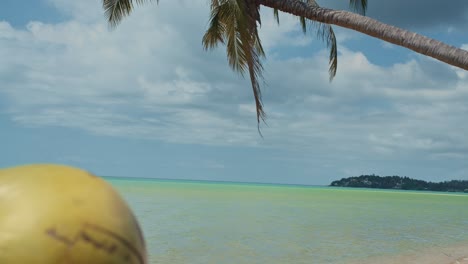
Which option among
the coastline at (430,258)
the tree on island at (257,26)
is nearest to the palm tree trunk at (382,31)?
the tree on island at (257,26)

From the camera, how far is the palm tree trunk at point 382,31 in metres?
6.48

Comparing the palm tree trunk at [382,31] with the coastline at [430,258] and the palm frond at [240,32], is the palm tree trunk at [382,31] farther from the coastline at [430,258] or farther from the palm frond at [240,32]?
the coastline at [430,258]

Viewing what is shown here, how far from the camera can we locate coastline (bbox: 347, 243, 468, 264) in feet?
32.4

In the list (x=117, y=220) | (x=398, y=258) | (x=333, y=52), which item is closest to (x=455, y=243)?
(x=398, y=258)

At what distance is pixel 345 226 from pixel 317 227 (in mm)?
1445

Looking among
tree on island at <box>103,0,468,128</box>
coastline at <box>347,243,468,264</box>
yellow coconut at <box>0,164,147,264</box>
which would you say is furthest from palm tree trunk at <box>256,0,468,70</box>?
yellow coconut at <box>0,164,147,264</box>

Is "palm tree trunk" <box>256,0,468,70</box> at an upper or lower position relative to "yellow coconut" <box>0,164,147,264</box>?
upper

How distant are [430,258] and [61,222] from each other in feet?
34.9

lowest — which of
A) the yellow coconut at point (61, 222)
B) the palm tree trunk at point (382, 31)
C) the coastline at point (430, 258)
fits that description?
the coastline at point (430, 258)

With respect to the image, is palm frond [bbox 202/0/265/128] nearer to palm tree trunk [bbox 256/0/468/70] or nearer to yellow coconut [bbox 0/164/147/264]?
palm tree trunk [bbox 256/0/468/70]

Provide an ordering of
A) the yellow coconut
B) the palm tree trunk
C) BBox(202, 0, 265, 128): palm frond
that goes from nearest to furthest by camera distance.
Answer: the yellow coconut, the palm tree trunk, BBox(202, 0, 265, 128): palm frond

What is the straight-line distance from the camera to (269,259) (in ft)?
31.9

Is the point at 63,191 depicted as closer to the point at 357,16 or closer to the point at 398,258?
the point at 357,16

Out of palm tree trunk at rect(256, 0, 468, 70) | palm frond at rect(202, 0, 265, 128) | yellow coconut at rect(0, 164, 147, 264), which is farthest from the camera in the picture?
palm frond at rect(202, 0, 265, 128)
